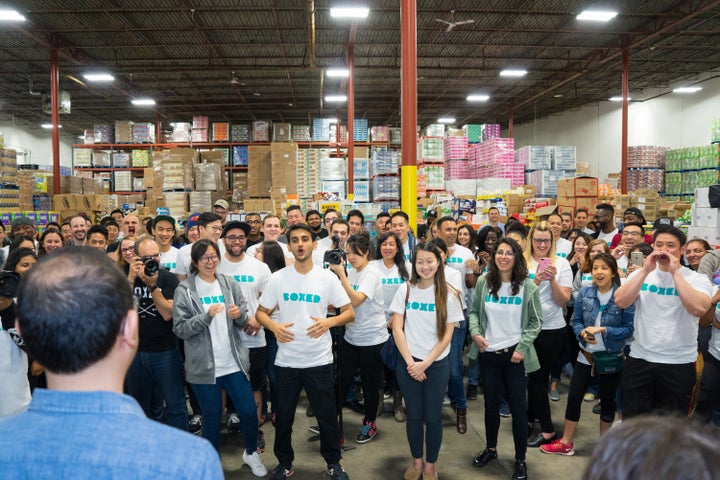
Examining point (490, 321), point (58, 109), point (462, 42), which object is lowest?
point (490, 321)

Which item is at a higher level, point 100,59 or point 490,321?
point 100,59

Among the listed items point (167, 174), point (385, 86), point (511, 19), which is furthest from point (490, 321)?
point (385, 86)

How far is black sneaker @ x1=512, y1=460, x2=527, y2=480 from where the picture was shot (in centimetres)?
375

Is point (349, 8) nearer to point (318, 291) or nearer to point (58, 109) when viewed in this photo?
point (318, 291)

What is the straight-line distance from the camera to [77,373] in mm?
1017

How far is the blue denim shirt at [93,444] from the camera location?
91 centimetres

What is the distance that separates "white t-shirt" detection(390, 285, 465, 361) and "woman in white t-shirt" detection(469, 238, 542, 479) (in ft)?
0.90

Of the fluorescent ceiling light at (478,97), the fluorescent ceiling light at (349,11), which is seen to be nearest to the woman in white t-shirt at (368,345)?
the fluorescent ceiling light at (349,11)

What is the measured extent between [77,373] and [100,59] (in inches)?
690

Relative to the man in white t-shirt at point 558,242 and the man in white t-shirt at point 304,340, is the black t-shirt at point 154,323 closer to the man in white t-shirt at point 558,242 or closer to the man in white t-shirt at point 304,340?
the man in white t-shirt at point 304,340

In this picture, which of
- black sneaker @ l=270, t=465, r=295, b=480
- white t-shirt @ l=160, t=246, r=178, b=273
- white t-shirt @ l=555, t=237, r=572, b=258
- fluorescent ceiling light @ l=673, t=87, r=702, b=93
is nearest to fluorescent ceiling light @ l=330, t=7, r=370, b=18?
white t-shirt @ l=555, t=237, r=572, b=258

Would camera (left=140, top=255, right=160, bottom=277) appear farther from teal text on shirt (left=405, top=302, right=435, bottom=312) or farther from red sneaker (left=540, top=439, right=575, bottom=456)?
red sneaker (left=540, top=439, right=575, bottom=456)

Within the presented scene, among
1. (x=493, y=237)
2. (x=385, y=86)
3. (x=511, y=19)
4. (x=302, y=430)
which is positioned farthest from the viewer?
(x=385, y=86)

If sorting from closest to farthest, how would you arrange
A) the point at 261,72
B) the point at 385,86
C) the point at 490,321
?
the point at 490,321
the point at 261,72
the point at 385,86
